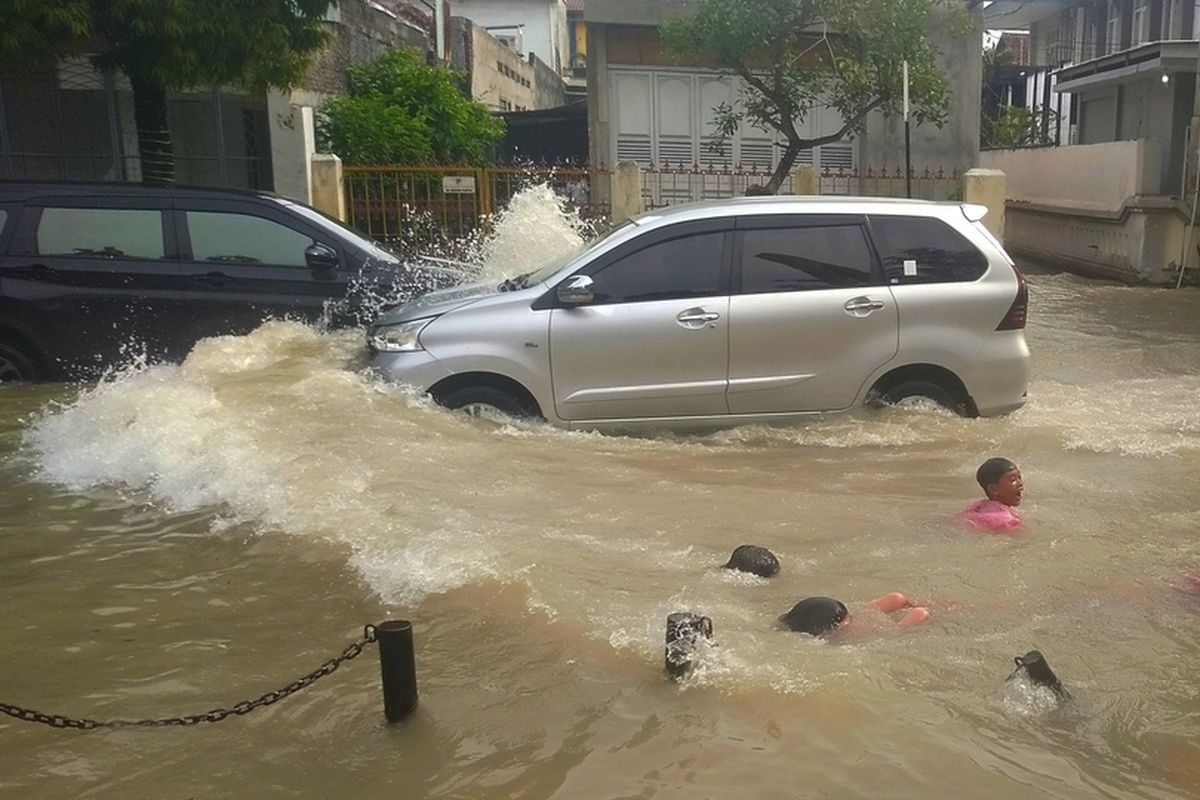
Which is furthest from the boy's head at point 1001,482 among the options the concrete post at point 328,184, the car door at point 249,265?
the concrete post at point 328,184

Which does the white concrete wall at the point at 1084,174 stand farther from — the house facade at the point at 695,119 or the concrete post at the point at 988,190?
the concrete post at the point at 988,190

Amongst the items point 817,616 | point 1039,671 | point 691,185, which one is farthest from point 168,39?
point 691,185

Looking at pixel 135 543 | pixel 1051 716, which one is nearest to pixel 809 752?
pixel 1051 716

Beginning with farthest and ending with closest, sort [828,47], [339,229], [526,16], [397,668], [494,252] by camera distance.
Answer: [526,16], [828,47], [494,252], [339,229], [397,668]

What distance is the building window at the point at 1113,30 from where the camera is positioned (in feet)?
96.5

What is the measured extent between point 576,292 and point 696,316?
0.75m

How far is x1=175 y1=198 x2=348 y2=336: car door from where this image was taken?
27.1 ft

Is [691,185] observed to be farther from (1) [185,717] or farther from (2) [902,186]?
(1) [185,717]

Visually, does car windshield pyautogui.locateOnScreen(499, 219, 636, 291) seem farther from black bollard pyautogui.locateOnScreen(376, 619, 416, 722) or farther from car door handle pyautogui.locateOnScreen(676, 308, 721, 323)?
black bollard pyautogui.locateOnScreen(376, 619, 416, 722)

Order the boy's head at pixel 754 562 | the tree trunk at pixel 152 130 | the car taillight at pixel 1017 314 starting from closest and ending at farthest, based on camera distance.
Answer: the boy's head at pixel 754 562 < the car taillight at pixel 1017 314 < the tree trunk at pixel 152 130

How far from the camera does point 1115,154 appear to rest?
1875 cm

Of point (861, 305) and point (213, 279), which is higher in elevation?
point (213, 279)

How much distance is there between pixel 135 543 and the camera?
532 centimetres

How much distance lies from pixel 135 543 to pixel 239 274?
3447mm
